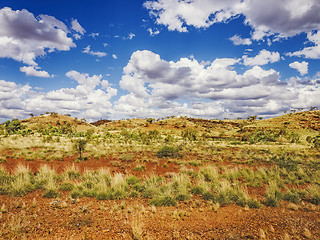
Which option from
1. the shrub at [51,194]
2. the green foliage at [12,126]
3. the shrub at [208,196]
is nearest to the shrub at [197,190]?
the shrub at [208,196]

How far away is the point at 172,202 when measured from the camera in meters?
7.57

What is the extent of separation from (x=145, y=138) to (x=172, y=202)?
32517 mm

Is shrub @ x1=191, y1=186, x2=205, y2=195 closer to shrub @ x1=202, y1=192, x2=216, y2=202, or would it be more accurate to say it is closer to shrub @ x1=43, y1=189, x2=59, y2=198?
shrub @ x1=202, y1=192, x2=216, y2=202

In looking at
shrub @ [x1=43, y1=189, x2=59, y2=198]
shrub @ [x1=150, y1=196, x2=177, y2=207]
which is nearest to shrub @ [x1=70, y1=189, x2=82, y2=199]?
shrub @ [x1=43, y1=189, x2=59, y2=198]

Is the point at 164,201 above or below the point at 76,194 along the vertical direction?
below

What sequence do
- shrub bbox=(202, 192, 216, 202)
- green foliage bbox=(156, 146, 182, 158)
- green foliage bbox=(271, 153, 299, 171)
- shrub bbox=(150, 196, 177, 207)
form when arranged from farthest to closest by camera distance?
1. green foliage bbox=(156, 146, 182, 158)
2. green foliage bbox=(271, 153, 299, 171)
3. shrub bbox=(202, 192, 216, 202)
4. shrub bbox=(150, 196, 177, 207)

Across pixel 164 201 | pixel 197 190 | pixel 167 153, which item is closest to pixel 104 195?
pixel 164 201

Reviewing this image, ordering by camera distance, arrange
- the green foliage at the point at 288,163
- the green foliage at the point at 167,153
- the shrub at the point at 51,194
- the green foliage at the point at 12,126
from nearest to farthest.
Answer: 1. the shrub at the point at 51,194
2. the green foliage at the point at 288,163
3. the green foliage at the point at 167,153
4. the green foliage at the point at 12,126

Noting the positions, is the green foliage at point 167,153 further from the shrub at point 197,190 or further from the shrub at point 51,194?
the shrub at point 51,194

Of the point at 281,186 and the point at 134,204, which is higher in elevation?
the point at 134,204

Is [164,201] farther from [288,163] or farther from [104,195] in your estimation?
[288,163]

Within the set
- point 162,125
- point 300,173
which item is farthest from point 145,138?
point 162,125

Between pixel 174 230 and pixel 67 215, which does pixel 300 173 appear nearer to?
pixel 174 230

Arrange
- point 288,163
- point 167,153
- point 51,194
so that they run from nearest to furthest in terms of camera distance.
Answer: point 51,194, point 288,163, point 167,153
